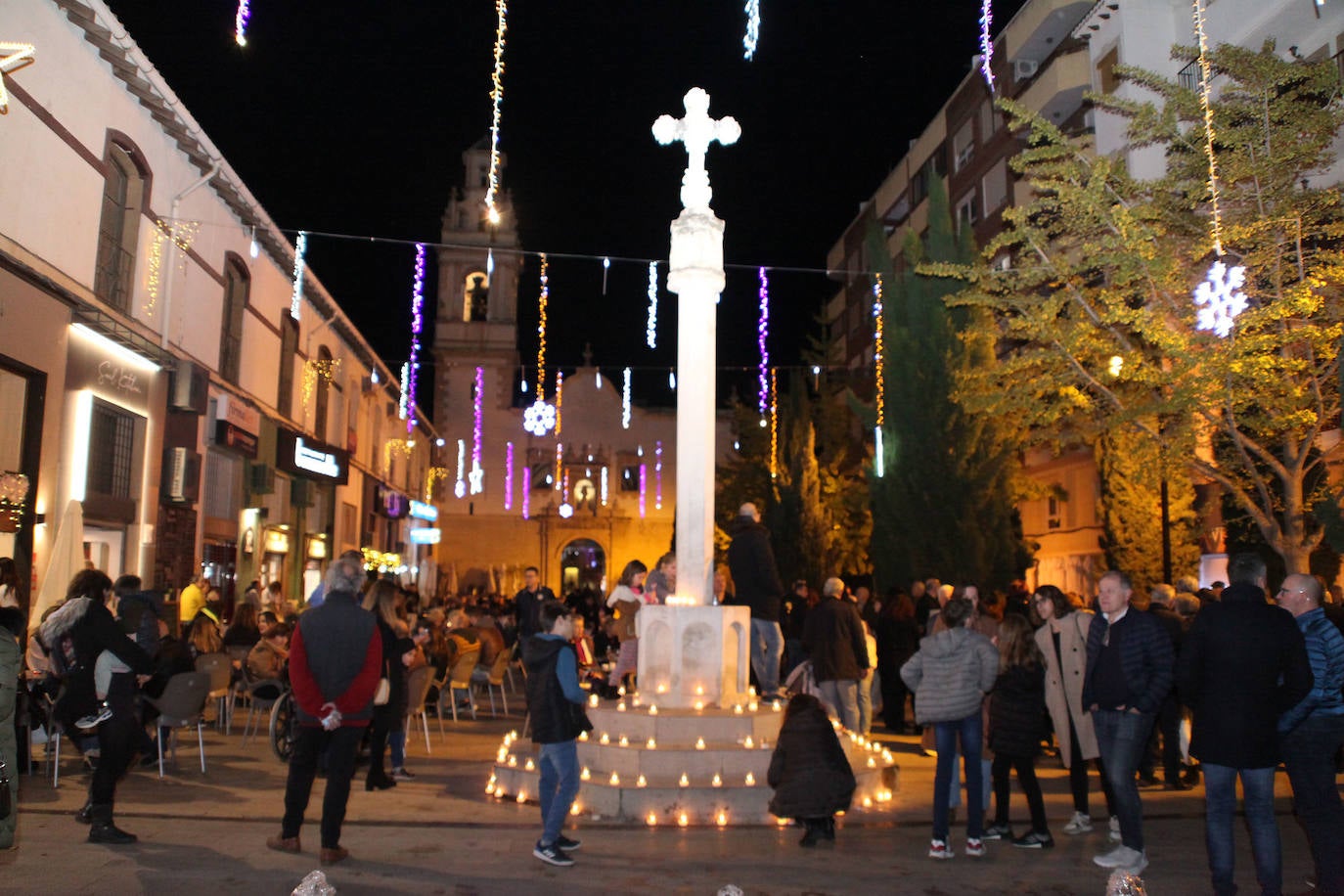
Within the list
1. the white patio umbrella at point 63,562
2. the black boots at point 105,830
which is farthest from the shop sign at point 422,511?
the black boots at point 105,830

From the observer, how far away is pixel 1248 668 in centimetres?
572

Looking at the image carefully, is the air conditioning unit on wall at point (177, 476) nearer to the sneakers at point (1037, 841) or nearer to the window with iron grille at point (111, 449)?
the window with iron grille at point (111, 449)

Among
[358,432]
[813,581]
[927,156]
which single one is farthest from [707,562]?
[927,156]

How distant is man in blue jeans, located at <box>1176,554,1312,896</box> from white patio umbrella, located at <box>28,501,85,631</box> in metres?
9.53

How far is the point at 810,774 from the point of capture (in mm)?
7211

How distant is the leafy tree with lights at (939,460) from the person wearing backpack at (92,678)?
17.9m

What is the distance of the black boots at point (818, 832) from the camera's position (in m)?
7.23

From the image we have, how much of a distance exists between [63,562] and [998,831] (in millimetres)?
9042

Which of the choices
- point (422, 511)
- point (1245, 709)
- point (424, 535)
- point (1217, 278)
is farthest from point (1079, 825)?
point (424, 535)

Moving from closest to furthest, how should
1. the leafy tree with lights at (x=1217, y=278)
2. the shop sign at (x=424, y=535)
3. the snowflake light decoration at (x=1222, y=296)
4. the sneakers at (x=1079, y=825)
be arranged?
the sneakers at (x=1079, y=825)
the snowflake light decoration at (x=1222, y=296)
the leafy tree with lights at (x=1217, y=278)
the shop sign at (x=424, y=535)

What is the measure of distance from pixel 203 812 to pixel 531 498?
134ft

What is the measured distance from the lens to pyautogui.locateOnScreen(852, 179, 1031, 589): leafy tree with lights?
2294cm

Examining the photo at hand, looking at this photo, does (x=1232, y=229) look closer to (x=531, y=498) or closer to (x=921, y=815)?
(x=921, y=815)

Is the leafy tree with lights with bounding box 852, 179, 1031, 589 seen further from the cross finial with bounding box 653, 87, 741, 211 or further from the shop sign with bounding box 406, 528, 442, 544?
the shop sign with bounding box 406, 528, 442, 544
